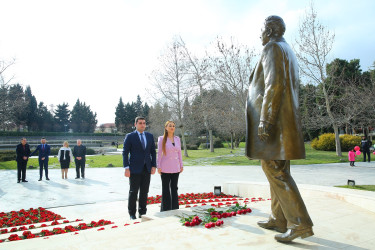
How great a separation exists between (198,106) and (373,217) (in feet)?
82.8

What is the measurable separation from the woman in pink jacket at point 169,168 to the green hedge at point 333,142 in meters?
28.8

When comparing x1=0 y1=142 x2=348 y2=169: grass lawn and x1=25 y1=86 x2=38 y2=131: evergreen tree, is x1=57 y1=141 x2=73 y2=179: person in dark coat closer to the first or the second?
x1=0 y1=142 x2=348 y2=169: grass lawn

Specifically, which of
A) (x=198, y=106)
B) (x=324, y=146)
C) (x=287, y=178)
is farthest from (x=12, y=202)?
(x=324, y=146)

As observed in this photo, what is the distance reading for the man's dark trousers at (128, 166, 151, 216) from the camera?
5.60m

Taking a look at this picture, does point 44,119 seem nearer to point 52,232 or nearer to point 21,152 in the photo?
point 21,152

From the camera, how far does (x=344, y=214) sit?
4.41m

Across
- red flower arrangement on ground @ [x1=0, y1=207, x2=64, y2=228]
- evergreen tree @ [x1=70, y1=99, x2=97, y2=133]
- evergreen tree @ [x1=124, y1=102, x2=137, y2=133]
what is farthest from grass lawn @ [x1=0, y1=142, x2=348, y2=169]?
evergreen tree @ [x1=124, y1=102, x2=137, y2=133]

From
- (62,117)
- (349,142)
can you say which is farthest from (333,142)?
(62,117)

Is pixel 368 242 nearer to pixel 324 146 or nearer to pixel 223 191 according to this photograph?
pixel 223 191

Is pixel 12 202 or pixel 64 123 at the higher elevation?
pixel 64 123

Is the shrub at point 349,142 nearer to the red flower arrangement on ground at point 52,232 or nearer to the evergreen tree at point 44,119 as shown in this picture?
the red flower arrangement on ground at point 52,232

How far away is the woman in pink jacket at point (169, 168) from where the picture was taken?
5777 mm

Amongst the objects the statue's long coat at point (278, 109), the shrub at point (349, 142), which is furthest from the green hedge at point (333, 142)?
the statue's long coat at point (278, 109)

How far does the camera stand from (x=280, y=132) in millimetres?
3279
